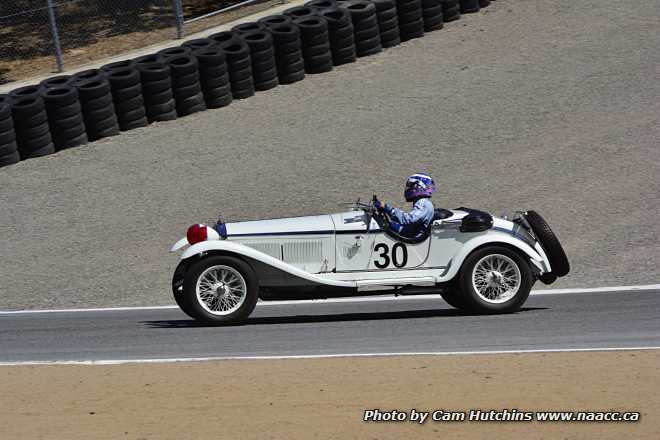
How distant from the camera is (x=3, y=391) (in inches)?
353

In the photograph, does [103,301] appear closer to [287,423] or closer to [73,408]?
[73,408]

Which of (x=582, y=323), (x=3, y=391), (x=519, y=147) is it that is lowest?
(x=519, y=147)

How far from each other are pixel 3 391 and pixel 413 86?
13.3 m

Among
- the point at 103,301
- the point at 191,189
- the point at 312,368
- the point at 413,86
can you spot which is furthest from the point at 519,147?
the point at 312,368

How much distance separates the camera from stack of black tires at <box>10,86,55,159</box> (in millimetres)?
18188

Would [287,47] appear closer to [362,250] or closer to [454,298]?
[454,298]

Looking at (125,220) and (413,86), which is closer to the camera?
(125,220)

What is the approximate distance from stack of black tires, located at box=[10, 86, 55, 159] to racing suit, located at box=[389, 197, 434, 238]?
29.5 ft

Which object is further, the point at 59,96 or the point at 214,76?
the point at 214,76

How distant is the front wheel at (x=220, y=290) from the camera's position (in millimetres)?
10789

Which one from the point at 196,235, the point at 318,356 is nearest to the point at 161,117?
the point at 196,235

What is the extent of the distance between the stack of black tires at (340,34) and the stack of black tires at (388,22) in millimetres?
722

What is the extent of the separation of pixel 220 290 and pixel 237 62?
9.96 metres

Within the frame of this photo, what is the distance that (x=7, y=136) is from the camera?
18391 mm
